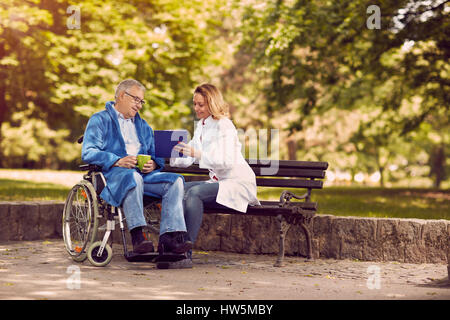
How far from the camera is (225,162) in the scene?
6.59m

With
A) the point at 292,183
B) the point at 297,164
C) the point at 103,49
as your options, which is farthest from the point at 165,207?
the point at 103,49

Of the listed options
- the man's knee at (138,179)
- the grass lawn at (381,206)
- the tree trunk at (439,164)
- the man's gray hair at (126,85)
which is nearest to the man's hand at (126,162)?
the man's knee at (138,179)

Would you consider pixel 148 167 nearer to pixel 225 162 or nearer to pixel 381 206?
pixel 225 162

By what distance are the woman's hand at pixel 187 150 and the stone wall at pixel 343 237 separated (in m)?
1.34

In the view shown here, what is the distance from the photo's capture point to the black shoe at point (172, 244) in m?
6.07

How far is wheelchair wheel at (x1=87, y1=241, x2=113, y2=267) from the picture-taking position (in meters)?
6.18

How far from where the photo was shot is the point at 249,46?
15.3 metres

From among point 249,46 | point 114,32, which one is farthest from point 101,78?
point 249,46

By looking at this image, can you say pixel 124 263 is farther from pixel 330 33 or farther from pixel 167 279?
pixel 330 33

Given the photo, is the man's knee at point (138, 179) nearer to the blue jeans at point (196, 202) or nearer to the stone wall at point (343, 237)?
the blue jeans at point (196, 202)

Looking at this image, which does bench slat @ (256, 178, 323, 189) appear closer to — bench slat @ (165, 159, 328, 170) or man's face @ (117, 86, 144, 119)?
bench slat @ (165, 159, 328, 170)

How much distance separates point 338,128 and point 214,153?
23.3 meters

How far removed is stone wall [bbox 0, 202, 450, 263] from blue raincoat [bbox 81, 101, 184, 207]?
4.50ft

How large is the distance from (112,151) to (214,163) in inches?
37.9
